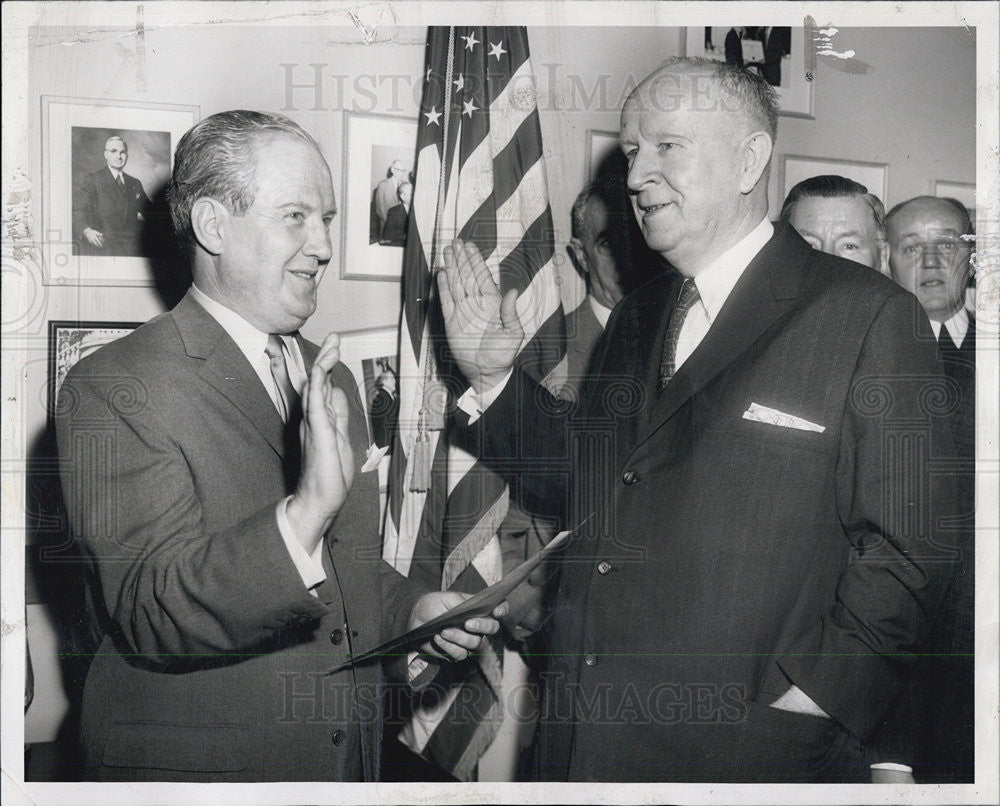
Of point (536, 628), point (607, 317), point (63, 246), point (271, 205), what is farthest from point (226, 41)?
point (536, 628)

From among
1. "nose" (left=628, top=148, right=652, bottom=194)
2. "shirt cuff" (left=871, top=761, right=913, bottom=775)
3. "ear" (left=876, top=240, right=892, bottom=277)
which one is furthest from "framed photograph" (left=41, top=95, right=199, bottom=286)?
"shirt cuff" (left=871, top=761, right=913, bottom=775)

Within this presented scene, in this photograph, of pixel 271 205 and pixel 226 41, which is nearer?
pixel 271 205

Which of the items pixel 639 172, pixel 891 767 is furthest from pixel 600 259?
pixel 891 767

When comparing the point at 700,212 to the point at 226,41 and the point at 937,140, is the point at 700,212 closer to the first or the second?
the point at 937,140

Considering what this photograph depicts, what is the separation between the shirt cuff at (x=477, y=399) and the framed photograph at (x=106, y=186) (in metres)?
0.87

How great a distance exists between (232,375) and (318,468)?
321mm

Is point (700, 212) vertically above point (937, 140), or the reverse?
point (937, 140)

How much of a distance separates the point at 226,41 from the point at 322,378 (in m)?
0.99

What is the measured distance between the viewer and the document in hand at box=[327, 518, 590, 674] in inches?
90.9

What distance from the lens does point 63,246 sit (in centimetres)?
245

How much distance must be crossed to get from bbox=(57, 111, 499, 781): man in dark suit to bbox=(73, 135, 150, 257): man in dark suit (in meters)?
0.12

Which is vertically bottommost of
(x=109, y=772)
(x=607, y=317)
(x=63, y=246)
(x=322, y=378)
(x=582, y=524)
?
(x=109, y=772)

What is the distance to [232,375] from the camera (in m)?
2.28

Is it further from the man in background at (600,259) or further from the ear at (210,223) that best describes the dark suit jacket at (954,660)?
the ear at (210,223)
